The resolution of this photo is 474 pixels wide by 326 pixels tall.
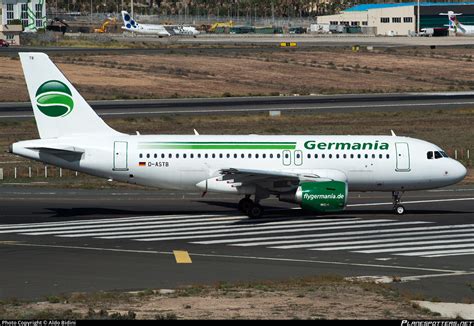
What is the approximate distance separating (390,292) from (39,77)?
25.1 m

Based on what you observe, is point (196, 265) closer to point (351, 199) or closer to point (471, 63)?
point (351, 199)

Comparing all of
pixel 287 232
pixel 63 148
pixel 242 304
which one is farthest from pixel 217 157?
pixel 242 304

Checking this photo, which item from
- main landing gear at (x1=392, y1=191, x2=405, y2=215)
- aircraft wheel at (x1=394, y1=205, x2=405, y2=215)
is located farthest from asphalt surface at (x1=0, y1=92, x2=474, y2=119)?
aircraft wheel at (x1=394, y1=205, x2=405, y2=215)

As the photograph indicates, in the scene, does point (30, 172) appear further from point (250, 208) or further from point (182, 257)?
point (182, 257)

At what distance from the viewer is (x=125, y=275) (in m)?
38.5

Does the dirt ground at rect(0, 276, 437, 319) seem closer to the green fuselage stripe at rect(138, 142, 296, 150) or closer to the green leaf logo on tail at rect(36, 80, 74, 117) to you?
the green fuselage stripe at rect(138, 142, 296, 150)

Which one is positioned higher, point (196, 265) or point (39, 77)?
point (39, 77)

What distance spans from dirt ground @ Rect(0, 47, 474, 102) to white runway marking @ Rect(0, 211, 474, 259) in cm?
6203

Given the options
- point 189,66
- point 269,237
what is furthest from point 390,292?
point 189,66

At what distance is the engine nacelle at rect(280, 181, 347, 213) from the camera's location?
49750 millimetres

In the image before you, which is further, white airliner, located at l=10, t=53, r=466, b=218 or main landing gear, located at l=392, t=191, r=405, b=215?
main landing gear, located at l=392, t=191, r=405, b=215

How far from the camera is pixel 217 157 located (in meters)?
52.4

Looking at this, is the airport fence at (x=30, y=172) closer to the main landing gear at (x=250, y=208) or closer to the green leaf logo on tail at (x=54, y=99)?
the green leaf logo on tail at (x=54, y=99)

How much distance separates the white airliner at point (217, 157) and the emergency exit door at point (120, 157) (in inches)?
2.0
